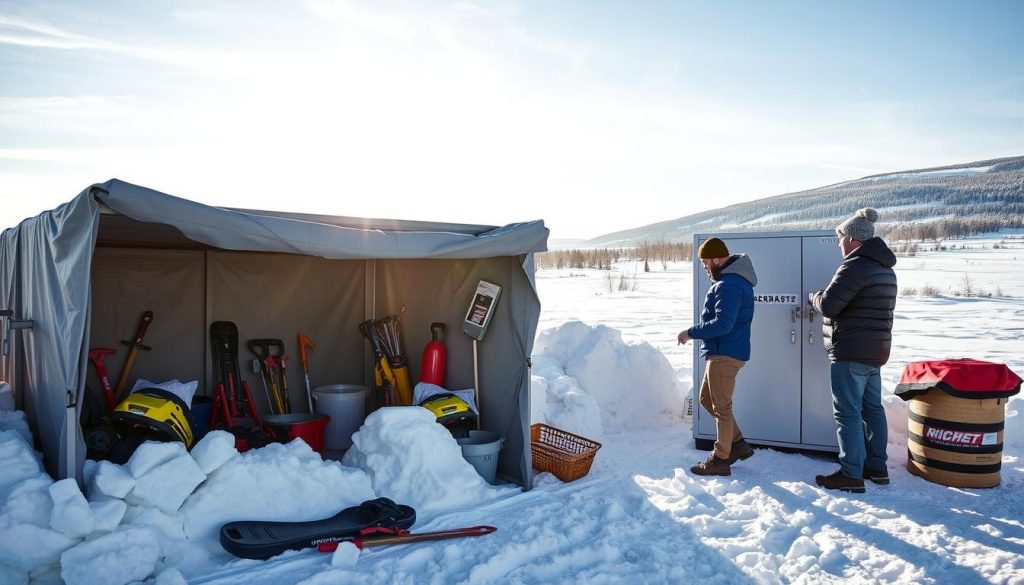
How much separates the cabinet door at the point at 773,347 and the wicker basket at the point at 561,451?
48.3 inches

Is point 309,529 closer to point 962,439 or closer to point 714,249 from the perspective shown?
point 714,249

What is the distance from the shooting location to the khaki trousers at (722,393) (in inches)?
197

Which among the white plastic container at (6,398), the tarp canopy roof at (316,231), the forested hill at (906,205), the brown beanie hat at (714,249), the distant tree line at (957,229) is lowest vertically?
the white plastic container at (6,398)

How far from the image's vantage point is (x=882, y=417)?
4.91 m

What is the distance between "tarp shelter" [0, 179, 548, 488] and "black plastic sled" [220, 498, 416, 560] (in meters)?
0.92

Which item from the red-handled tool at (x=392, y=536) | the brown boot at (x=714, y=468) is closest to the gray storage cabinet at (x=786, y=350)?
the brown boot at (x=714, y=468)

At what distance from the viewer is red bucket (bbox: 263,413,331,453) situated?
534 cm

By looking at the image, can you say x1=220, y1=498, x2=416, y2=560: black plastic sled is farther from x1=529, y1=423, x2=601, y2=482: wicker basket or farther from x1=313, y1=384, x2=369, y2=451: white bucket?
x1=313, y1=384, x2=369, y2=451: white bucket

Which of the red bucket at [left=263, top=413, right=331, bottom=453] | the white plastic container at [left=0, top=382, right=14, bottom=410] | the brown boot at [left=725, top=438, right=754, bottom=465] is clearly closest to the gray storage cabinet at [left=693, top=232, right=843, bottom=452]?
the brown boot at [left=725, top=438, right=754, bottom=465]

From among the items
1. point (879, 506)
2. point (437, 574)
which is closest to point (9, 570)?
point (437, 574)

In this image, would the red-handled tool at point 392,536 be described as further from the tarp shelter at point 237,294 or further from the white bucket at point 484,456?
the tarp shelter at point 237,294

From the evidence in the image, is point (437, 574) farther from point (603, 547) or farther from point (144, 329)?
point (144, 329)

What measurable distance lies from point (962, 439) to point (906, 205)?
282 ft

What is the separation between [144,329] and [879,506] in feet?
18.2
